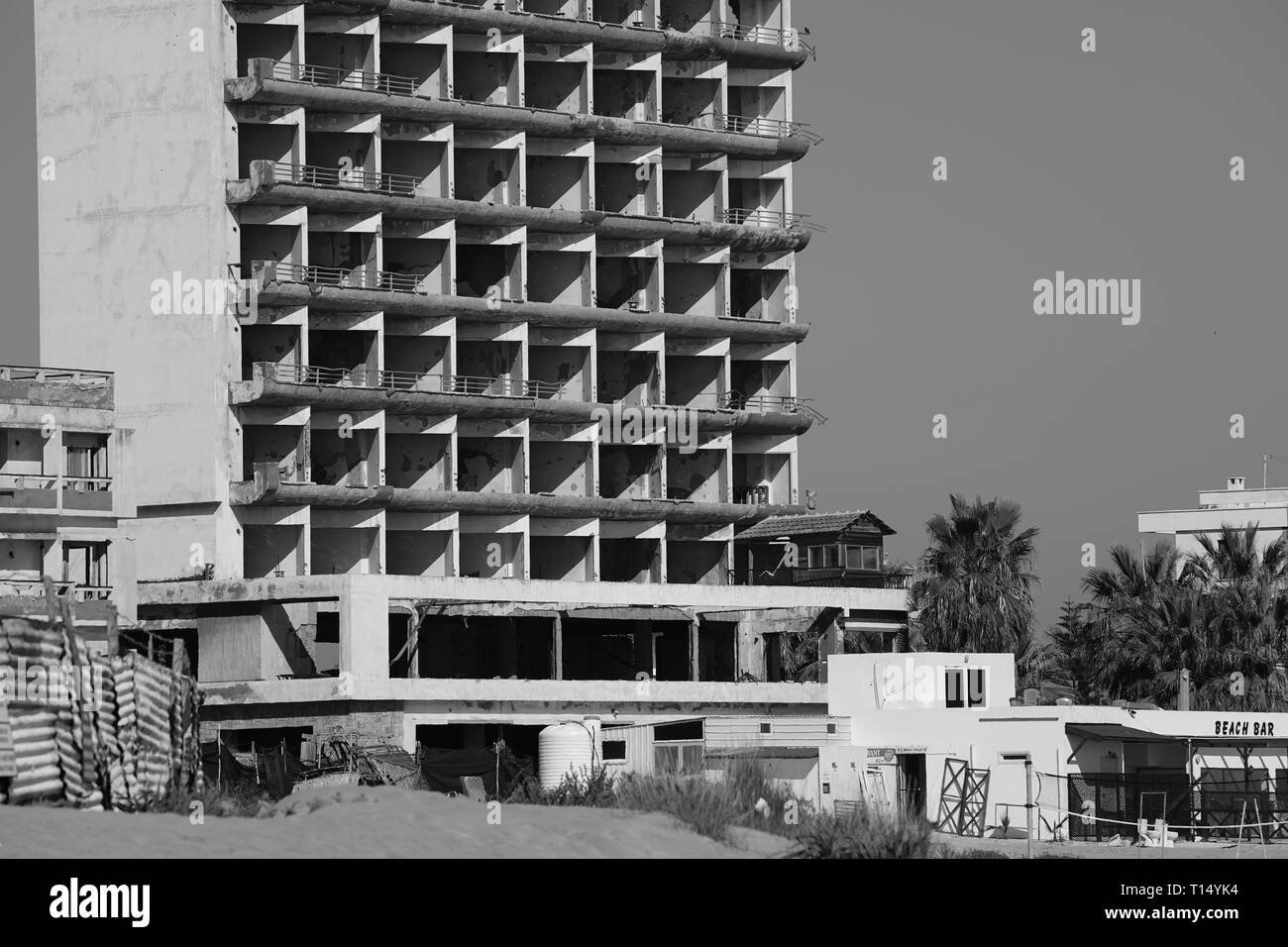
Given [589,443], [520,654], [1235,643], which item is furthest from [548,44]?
[1235,643]

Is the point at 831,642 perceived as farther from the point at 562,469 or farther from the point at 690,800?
the point at 690,800

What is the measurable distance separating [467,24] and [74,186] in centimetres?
1847

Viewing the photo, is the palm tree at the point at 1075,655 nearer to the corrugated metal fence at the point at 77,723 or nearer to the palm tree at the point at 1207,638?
the palm tree at the point at 1207,638

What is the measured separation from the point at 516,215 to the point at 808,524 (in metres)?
18.7

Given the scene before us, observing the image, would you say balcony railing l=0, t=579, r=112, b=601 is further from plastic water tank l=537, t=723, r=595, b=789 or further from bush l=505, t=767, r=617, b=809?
bush l=505, t=767, r=617, b=809

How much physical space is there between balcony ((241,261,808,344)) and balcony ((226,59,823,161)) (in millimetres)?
6833

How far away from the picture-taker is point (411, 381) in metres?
92.6

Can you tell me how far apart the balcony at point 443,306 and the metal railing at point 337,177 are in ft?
11.3

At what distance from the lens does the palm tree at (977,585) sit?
8800 cm

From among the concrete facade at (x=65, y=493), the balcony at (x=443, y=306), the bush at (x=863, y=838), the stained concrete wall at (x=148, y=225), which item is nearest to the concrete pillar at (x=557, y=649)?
the stained concrete wall at (x=148, y=225)

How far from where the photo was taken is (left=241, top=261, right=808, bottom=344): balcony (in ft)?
286

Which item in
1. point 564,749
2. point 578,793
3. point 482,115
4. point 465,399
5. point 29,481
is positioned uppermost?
point 482,115

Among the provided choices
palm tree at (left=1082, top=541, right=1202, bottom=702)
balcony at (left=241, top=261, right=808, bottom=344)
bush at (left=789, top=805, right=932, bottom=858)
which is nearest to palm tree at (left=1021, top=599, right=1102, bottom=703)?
palm tree at (left=1082, top=541, right=1202, bottom=702)

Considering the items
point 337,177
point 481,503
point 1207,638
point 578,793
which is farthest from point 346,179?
point 578,793
